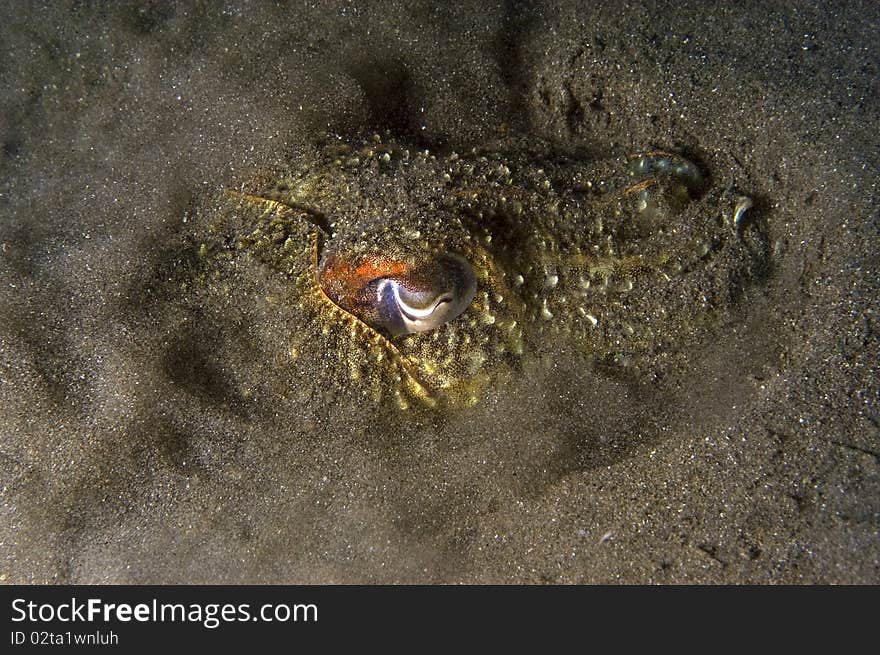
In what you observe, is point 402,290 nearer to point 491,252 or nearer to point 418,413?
point 491,252

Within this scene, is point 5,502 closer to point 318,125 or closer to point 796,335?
point 318,125

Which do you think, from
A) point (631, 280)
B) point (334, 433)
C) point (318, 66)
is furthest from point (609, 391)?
point (318, 66)

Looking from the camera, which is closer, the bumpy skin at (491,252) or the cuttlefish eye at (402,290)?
the cuttlefish eye at (402,290)

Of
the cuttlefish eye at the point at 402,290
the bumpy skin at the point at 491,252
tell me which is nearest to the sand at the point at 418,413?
the bumpy skin at the point at 491,252

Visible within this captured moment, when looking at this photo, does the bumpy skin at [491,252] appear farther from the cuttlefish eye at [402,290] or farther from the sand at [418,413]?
the sand at [418,413]

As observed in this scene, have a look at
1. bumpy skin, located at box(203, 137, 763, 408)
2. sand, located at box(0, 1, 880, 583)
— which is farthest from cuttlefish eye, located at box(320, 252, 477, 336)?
sand, located at box(0, 1, 880, 583)

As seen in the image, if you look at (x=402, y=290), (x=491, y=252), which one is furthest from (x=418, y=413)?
(x=491, y=252)
